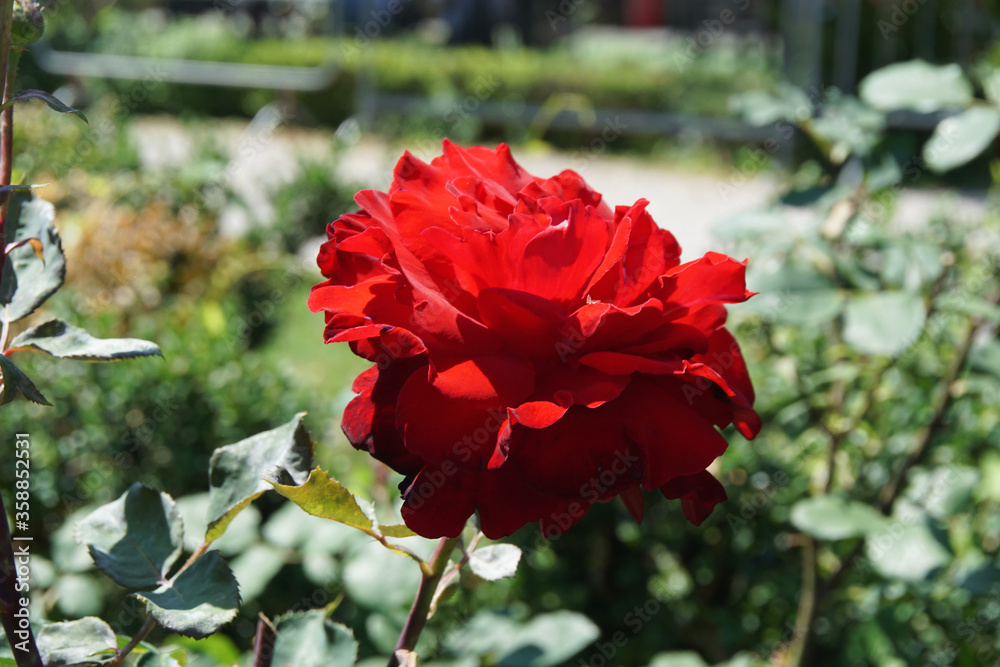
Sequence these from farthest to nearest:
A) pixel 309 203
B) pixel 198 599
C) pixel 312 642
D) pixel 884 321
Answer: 1. pixel 309 203
2. pixel 884 321
3. pixel 312 642
4. pixel 198 599

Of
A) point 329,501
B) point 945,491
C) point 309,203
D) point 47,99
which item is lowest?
point 309,203

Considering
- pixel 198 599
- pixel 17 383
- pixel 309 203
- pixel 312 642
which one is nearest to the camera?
pixel 17 383

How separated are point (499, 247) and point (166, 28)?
494 inches

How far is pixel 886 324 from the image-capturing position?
3.77 feet

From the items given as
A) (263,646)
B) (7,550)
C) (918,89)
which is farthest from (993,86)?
(7,550)

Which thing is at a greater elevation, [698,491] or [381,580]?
[698,491]

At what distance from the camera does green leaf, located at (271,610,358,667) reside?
2.35 ft

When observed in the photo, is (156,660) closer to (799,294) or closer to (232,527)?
(232,527)

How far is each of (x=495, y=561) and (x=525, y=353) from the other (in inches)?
6.2

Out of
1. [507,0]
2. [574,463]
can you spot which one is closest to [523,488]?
[574,463]

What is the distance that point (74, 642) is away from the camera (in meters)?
0.61

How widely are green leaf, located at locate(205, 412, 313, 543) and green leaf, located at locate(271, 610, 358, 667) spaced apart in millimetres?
136

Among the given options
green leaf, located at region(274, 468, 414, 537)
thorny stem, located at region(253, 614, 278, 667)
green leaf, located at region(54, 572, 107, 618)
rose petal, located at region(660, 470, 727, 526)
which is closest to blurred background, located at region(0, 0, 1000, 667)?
green leaf, located at region(54, 572, 107, 618)

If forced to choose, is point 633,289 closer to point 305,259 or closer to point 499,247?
point 499,247
